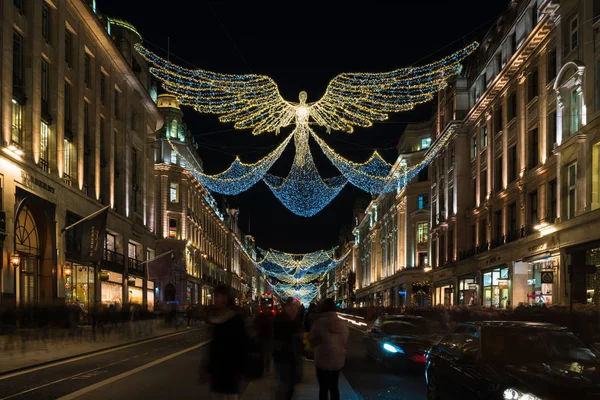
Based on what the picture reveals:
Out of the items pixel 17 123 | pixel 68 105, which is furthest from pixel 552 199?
pixel 68 105

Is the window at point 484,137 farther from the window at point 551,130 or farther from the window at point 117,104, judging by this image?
the window at point 117,104

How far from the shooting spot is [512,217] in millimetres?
38000

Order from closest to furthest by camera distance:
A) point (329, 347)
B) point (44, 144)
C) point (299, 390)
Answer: point (329, 347)
point (299, 390)
point (44, 144)

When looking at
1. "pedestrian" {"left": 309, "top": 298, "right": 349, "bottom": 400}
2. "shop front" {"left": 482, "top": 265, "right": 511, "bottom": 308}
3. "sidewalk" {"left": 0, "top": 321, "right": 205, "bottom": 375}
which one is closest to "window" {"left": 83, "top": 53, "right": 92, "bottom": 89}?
"sidewalk" {"left": 0, "top": 321, "right": 205, "bottom": 375}

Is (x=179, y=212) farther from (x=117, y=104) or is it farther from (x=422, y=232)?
(x=422, y=232)

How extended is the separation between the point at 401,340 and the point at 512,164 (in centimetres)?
2408

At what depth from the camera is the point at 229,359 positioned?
6898 mm

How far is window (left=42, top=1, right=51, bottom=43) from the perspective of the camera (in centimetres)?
3444

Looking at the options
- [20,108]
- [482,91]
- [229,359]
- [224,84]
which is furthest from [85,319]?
[229,359]

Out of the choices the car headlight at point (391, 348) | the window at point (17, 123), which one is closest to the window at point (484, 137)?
the window at point (17, 123)

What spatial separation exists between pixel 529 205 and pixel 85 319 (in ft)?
81.0

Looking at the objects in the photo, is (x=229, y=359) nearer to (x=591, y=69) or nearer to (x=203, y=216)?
(x=591, y=69)

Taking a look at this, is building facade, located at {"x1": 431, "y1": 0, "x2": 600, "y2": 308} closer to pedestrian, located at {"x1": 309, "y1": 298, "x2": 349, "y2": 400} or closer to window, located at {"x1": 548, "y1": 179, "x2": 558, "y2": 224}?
window, located at {"x1": 548, "y1": 179, "x2": 558, "y2": 224}

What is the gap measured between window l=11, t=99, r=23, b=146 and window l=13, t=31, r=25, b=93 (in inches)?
28.9
